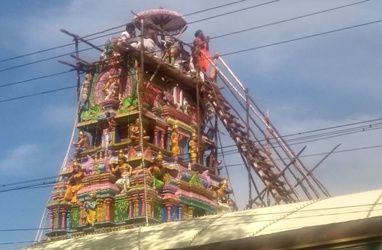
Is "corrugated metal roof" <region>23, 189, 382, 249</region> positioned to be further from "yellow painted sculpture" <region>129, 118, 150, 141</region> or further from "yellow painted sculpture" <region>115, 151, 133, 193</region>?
"yellow painted sculpture" <region>129, 118, 150, 141</region>

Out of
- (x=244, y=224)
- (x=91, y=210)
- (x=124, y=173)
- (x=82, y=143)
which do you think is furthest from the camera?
(x=82, y=143)

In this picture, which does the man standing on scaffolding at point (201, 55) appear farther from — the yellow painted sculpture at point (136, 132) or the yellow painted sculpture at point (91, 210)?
the yellow painted sculpture at point (91, 210)

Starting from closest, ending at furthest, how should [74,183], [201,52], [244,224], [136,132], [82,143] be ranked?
[244,224] < [136,132] < [74,183] < [82,143] < [201,52]

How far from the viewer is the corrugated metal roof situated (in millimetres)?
11188

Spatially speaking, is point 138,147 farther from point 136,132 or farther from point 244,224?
point 244,224

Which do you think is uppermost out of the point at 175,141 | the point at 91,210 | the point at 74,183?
the point at 175,141

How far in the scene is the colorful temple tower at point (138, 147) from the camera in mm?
26641

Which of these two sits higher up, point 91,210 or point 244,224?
point 91,210

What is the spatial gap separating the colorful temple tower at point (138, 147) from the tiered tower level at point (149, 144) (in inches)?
1.8

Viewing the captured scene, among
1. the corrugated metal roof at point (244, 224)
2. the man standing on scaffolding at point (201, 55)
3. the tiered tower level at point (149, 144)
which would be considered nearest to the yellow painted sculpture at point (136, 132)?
the tiered tower level at point (149, 144)

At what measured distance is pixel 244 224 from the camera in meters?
12.2

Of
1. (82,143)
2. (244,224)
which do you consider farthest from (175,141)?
(244,224)

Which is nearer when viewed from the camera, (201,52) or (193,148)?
(193,148)

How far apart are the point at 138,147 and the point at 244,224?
607 inches
